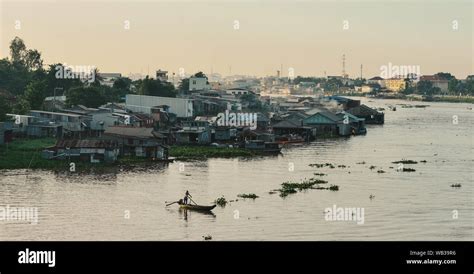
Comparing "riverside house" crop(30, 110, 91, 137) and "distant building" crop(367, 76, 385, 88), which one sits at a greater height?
"distant building" crop(367, 76, 385, 88)

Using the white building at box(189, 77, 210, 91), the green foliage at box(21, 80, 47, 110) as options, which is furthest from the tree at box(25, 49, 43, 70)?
the green foliage at box(21, 80, 47, 110)

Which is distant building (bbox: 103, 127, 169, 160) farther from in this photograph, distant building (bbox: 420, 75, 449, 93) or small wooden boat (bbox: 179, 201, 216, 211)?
distant building (bbox: 420, 75, 449, 93)

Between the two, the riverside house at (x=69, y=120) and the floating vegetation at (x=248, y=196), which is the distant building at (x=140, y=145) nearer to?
the riverside house at (x=69, y=120)

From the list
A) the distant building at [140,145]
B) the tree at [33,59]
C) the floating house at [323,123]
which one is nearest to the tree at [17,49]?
the tree at [33,59]

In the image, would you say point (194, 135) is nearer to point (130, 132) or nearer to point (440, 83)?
point (130, 132)

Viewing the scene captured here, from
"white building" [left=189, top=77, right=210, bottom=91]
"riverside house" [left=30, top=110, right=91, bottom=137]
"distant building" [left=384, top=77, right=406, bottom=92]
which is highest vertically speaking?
"distant building" [left=384, top=77, right=406, bottom=92]

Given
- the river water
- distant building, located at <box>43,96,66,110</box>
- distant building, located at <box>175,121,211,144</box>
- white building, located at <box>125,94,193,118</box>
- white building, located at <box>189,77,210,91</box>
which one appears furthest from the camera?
white building, located at <box>189,77,210,91</box>

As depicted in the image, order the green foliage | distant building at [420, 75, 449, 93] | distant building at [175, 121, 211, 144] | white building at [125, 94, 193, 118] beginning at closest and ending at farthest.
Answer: distant building at [175, 121, 211, 144], the green foliage, white building at [125, 94, 193, 118], distant building at [420, 75, 449, 93]
